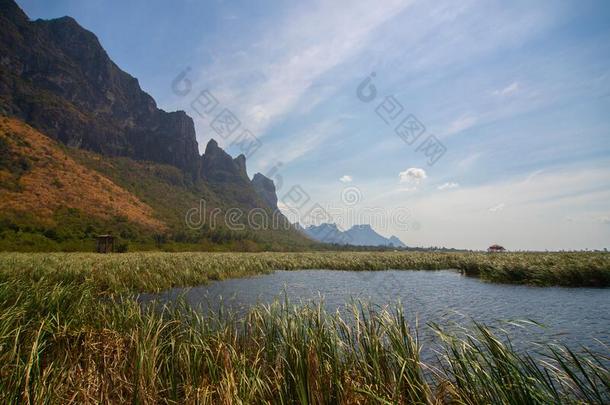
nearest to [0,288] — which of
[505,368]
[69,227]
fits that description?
[505,368]

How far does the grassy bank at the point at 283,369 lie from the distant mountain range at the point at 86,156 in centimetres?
5929

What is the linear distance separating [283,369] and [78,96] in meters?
190

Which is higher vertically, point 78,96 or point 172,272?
point 78,96

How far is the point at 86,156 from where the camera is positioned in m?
118

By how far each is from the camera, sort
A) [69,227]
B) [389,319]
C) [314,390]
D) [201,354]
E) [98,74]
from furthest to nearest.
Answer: [98,74], [69,227], [201,354], [389,319], [314,390]

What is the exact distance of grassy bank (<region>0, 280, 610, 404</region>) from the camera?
3.65 m

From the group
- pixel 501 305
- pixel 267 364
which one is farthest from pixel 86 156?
pixel 267 364

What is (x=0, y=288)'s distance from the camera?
23.2 feet

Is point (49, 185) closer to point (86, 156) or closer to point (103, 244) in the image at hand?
point (103, 244)

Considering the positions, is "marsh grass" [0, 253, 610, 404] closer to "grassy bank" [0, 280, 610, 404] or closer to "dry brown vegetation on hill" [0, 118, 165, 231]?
"grassy bank" [0, 280, 610, 404]

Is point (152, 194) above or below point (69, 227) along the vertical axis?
above

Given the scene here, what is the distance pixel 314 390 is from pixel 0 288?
7.56m

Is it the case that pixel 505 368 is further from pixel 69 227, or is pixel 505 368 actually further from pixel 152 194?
pixel 152 194

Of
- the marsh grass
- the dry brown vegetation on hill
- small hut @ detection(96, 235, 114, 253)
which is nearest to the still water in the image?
the marsh grass
